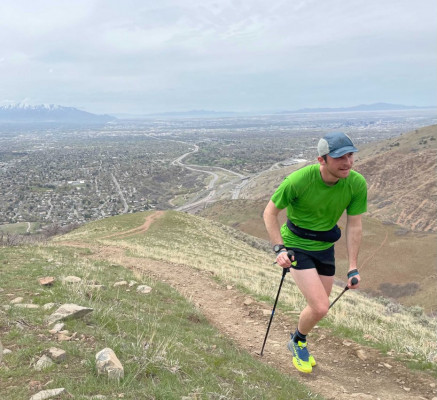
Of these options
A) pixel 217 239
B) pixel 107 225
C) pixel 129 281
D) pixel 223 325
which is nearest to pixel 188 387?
pixel 223 325

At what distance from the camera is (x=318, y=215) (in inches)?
183

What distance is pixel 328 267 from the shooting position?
489 centimetres

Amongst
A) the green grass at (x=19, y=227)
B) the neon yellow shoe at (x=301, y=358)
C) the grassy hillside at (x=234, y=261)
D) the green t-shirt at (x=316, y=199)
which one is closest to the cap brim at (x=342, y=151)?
the green t-shirt at (x=316, y=199)

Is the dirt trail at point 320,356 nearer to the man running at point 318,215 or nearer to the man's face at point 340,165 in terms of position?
the man running at point 318,215

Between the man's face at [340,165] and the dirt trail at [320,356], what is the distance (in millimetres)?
2734

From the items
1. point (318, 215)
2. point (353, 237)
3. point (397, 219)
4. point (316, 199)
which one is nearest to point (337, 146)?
point (316, 199)

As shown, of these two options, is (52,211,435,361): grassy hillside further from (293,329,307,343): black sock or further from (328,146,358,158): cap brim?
(328,146,358,158): cap brim

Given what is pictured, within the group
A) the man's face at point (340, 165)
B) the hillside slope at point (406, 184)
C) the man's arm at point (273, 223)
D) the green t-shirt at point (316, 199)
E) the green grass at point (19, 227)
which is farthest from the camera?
the green grass at point (19, 227)

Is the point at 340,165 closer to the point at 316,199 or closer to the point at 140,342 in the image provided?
the point at 316,199

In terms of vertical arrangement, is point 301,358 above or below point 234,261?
above

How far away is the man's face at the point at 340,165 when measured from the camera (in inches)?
168

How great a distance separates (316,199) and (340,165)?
0.52 meters

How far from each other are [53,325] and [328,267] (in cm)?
370

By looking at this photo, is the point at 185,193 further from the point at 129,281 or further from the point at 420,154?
the point at 129,281
